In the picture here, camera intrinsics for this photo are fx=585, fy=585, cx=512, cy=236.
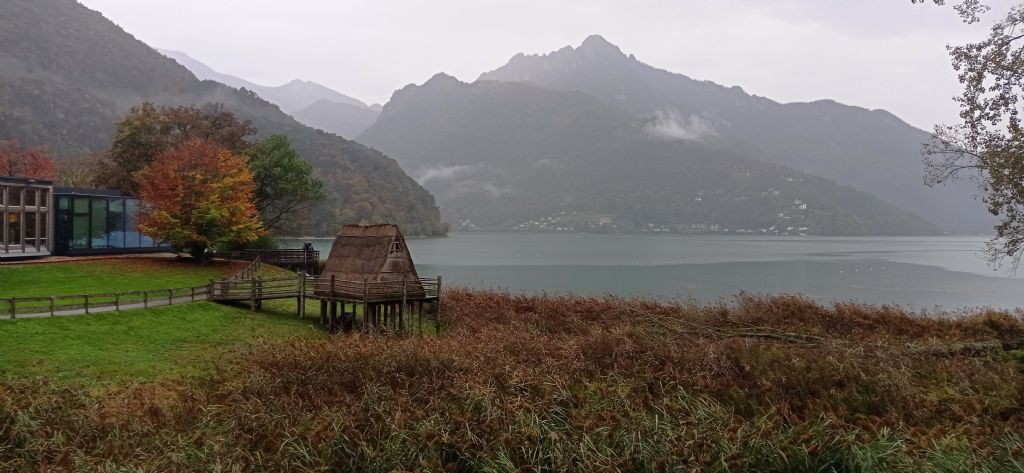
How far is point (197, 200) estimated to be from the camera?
34.2m

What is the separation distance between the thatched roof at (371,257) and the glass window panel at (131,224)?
18265mm

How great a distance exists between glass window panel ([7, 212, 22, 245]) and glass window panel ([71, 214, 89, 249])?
393 cm

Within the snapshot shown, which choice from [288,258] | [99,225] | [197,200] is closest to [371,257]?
[197,200]

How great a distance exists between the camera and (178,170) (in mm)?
34562

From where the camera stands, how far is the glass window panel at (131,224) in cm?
3712

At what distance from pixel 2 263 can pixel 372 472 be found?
94.2 ft

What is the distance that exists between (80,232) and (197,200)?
733 cm

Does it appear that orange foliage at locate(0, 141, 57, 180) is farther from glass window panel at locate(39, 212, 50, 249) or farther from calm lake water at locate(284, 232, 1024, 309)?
calm lake water at locate(284, 232, 1024, 309)

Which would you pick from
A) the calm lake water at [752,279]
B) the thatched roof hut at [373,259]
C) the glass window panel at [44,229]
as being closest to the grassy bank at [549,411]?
the thatched roof hut at [373,259]

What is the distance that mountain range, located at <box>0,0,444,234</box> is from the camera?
142 meters

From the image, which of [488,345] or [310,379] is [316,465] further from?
[488,345]

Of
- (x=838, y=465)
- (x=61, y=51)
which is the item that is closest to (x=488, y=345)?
(x=838, y=465)

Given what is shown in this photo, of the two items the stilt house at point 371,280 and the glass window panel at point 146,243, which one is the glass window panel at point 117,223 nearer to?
the glass window panel at point 146,243

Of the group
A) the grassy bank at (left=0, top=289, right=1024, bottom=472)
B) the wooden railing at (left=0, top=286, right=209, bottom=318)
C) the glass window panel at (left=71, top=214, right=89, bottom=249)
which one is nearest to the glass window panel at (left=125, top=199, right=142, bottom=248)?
the glass window panel at (left=71, top=214, right=89, bottom=249)
